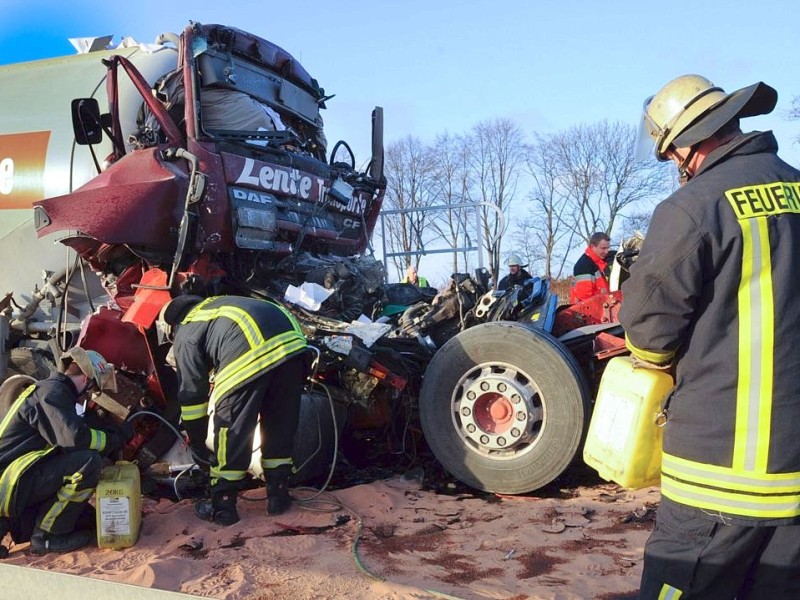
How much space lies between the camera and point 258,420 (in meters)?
3.89

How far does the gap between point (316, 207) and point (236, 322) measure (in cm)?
177

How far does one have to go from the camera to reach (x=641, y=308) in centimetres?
185

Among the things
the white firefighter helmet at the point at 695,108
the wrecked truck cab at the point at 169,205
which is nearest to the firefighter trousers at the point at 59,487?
the wrecked truck cab at the point at 169,205

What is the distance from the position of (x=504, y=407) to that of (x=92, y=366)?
207cm

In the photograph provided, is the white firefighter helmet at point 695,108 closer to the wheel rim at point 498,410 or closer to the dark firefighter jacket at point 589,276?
the wheel rim at point 498,410

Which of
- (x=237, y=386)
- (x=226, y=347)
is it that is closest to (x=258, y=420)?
(x=237, y=386)

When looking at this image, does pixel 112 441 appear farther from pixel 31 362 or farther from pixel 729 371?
pixel 729 371

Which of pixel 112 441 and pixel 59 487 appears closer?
pixel 59 487

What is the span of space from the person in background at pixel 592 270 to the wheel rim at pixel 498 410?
2.06 meters

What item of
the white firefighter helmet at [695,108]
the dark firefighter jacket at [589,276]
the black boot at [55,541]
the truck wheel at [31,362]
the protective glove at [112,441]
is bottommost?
the black boot at [55,541]

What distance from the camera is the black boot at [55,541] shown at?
11.0 feet

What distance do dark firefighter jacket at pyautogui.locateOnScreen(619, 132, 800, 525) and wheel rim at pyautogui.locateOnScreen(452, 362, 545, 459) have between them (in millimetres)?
1844

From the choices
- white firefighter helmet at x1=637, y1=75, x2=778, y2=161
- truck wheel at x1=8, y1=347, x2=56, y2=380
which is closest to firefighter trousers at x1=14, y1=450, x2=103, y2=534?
truck wheel at x1=8, y1=347, x2=56, y2=380

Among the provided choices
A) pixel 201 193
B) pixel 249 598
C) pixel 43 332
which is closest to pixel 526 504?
pixel 249 598
